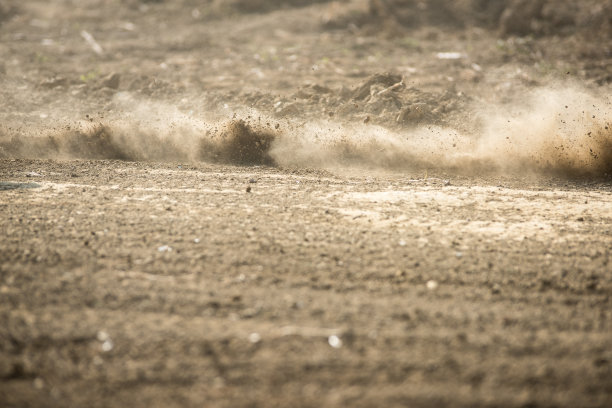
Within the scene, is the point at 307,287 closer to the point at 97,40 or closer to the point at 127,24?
the point at 97,40

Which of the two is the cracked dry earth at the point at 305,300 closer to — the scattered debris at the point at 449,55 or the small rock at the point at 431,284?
the small rock at the point at 431,284

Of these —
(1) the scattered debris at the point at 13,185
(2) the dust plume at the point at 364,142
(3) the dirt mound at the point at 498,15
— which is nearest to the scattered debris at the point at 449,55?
(3) the dirt mound at the point at 498,15

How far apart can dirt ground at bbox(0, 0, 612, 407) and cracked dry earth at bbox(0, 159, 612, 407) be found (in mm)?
18

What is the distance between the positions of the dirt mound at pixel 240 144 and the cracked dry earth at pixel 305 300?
2.53m

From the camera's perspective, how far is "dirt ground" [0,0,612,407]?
2.89 m

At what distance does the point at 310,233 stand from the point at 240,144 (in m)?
4.21

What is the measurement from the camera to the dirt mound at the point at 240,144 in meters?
8.48

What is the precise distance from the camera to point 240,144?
339 inches

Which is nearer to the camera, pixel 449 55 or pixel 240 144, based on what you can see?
pixel 240 144

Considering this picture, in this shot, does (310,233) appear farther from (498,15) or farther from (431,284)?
(498,15)

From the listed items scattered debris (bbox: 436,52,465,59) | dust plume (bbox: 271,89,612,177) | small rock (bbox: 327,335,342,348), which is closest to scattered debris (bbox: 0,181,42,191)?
dust plume (bbox: 271,89,612,177)

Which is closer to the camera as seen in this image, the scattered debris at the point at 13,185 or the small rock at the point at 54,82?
the scattered debris at the point at 13,185

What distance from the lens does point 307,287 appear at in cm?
379

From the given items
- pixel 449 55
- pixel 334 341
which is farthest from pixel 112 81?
pixel 334 341
